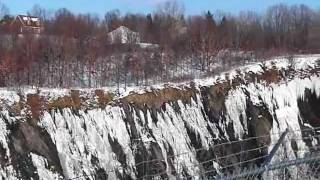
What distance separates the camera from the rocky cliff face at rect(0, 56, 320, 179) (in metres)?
26.6

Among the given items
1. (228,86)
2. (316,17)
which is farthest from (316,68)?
(316,17)

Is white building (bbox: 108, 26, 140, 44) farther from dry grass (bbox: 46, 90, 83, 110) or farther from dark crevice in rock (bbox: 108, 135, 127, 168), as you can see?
dark crevice in rock (bbox: 108, 135, 127, 168)

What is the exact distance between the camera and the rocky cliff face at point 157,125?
87.4ft

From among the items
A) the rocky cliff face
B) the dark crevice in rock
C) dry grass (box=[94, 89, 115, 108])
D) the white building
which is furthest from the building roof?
the dark crevice in rock

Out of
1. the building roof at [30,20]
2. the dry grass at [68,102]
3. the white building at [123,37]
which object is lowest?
the dry grass at [68,102]

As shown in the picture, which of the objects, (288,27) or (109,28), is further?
(288,27)

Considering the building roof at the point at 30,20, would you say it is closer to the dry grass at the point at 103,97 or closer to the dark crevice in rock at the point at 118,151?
the dry grass at the point at 103,97

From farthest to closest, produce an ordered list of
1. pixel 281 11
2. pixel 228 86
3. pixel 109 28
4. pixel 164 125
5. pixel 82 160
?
1. pixel 281 11
2. pixel 109 28
3. pixel 228 86
4. pixel 164 125
5. pixel 82 160

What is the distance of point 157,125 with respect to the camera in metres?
31.9

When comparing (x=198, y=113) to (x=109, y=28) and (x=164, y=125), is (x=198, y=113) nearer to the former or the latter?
(x=164, y=125)

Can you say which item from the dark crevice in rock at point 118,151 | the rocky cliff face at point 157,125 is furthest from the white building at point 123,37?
the dark crevice in rock at point 118,151

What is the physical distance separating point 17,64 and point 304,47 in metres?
34.6

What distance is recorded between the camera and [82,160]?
2745 centimetres

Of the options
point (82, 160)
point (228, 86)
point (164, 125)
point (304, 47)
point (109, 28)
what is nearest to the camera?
point (82, 160)
